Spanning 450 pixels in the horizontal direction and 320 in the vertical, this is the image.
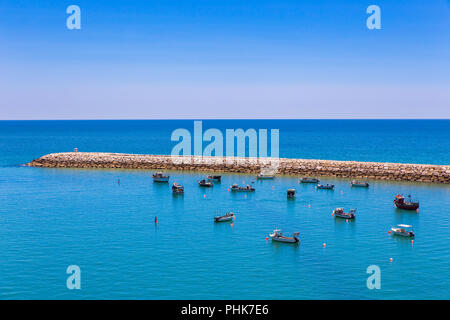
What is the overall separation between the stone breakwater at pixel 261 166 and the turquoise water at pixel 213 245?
30.1 ft

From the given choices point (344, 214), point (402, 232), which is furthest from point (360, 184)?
point (402, 232)

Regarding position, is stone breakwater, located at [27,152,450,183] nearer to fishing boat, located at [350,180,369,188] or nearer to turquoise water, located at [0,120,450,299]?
turquoise water, located at [0,120,450,299]

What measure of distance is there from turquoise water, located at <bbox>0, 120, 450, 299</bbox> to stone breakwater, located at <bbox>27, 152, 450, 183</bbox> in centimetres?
917

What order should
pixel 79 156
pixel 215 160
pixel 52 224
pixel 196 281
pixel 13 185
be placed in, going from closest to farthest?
pixel 196 281, pixel 52 224, pixel 13 185, pixel 215 160, pixel 79 156

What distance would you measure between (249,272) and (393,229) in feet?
71.2

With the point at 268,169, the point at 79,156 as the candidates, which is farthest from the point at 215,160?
the point at 79,156

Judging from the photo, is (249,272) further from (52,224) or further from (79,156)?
(79,156)

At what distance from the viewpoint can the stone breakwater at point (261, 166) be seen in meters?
91.1

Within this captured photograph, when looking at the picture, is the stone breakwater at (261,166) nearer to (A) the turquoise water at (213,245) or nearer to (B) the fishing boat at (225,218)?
(A) the turquoise water at (213,245)

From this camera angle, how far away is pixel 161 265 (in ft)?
139

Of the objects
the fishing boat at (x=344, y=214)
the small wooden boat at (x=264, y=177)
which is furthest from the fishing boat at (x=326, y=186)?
the fishing boat at (x=344, y=214)

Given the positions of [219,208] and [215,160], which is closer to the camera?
[219,208]

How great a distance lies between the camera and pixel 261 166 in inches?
4021
